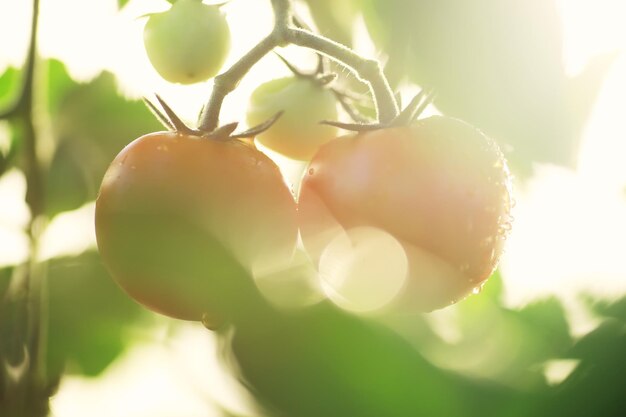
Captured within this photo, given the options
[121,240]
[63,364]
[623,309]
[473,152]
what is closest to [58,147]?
[63,364]

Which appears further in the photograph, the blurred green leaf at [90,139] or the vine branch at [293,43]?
the blurred green leaf at [90,139]

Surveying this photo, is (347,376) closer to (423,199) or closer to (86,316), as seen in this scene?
(423,199)

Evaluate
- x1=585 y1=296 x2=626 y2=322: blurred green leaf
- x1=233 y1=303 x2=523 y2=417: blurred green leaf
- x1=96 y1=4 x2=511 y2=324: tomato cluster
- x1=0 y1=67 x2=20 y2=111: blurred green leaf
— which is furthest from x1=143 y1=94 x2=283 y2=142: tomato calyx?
x1=0 y1=67 x2=20 y2=111: blurred green leaf

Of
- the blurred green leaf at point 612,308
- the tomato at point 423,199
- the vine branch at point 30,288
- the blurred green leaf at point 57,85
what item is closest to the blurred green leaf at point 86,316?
the vine branch at point 30,288

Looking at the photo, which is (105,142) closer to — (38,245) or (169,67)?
(38,245)

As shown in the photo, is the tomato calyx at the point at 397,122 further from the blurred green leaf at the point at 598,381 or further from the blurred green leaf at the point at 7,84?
the blurred green leaf at the point at 7,84

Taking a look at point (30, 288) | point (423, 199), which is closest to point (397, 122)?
point (423, 199)
